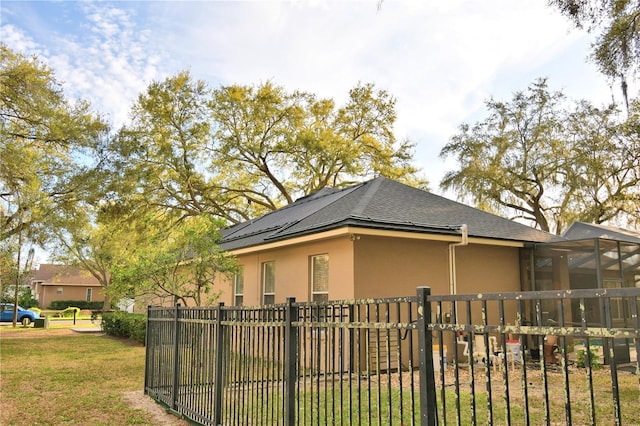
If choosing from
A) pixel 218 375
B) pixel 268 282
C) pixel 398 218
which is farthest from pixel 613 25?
pixel 268 282

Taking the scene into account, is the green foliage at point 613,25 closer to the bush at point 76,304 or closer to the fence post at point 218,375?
the fence post at point 218,375

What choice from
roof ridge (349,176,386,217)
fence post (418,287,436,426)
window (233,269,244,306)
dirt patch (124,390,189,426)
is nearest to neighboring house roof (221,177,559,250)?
roof ridge (349,176,386,217)

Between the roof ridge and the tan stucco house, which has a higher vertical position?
the roof ridge

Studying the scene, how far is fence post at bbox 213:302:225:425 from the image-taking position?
17.2 feet

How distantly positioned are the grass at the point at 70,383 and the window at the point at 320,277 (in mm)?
3845

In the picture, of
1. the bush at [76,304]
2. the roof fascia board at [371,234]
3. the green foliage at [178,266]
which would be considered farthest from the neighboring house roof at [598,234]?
the bush at [76,304]

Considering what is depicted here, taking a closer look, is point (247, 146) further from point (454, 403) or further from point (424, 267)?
point (454, 403)

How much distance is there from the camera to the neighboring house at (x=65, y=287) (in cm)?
4800

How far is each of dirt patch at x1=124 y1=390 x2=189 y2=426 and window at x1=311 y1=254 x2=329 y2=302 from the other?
399 centimetres

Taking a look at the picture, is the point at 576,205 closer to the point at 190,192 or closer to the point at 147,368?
the point at 190,192

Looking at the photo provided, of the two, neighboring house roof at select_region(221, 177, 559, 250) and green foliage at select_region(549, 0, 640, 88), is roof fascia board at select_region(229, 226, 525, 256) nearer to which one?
neighboring house roof at select_region(221, 177, 559, 250)

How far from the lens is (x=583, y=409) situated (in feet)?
20.0

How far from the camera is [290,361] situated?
13.5 ft

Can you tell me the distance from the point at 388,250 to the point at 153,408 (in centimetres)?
521
